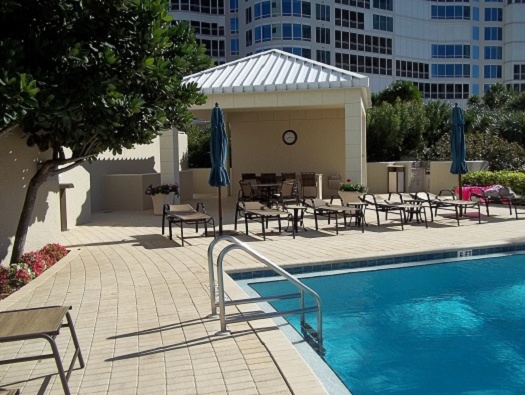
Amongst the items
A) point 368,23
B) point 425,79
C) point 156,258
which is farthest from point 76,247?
point 425,79

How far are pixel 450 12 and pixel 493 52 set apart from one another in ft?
23.3

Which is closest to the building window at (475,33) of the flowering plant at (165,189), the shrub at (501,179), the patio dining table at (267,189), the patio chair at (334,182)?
the shrub at (501,179)

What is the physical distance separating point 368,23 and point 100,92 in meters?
51.8

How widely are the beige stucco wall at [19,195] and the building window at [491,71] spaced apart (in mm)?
59231

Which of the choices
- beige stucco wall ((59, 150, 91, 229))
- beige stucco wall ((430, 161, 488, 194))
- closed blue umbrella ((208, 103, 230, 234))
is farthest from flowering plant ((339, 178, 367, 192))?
beige stucco wall ((430, 161, 488, 194))

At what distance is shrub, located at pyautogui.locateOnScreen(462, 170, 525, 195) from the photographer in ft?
57.0

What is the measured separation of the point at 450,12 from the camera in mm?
58375

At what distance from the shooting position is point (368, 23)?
5478 cm

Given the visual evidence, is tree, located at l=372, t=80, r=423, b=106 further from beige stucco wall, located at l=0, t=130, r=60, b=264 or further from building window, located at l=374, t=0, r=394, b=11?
beige stucco wall, located at l=0, t=130, r=60, b=264

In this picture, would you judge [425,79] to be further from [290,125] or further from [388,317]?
[388,317]

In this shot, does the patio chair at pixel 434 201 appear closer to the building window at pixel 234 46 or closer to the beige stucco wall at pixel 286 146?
the beige stucco wall at pixel 286 146

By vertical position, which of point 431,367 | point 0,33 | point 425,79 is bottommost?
point 431,367

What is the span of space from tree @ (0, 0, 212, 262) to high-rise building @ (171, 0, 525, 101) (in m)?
44.0

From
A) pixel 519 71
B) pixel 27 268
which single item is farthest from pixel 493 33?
pixel 27 268
